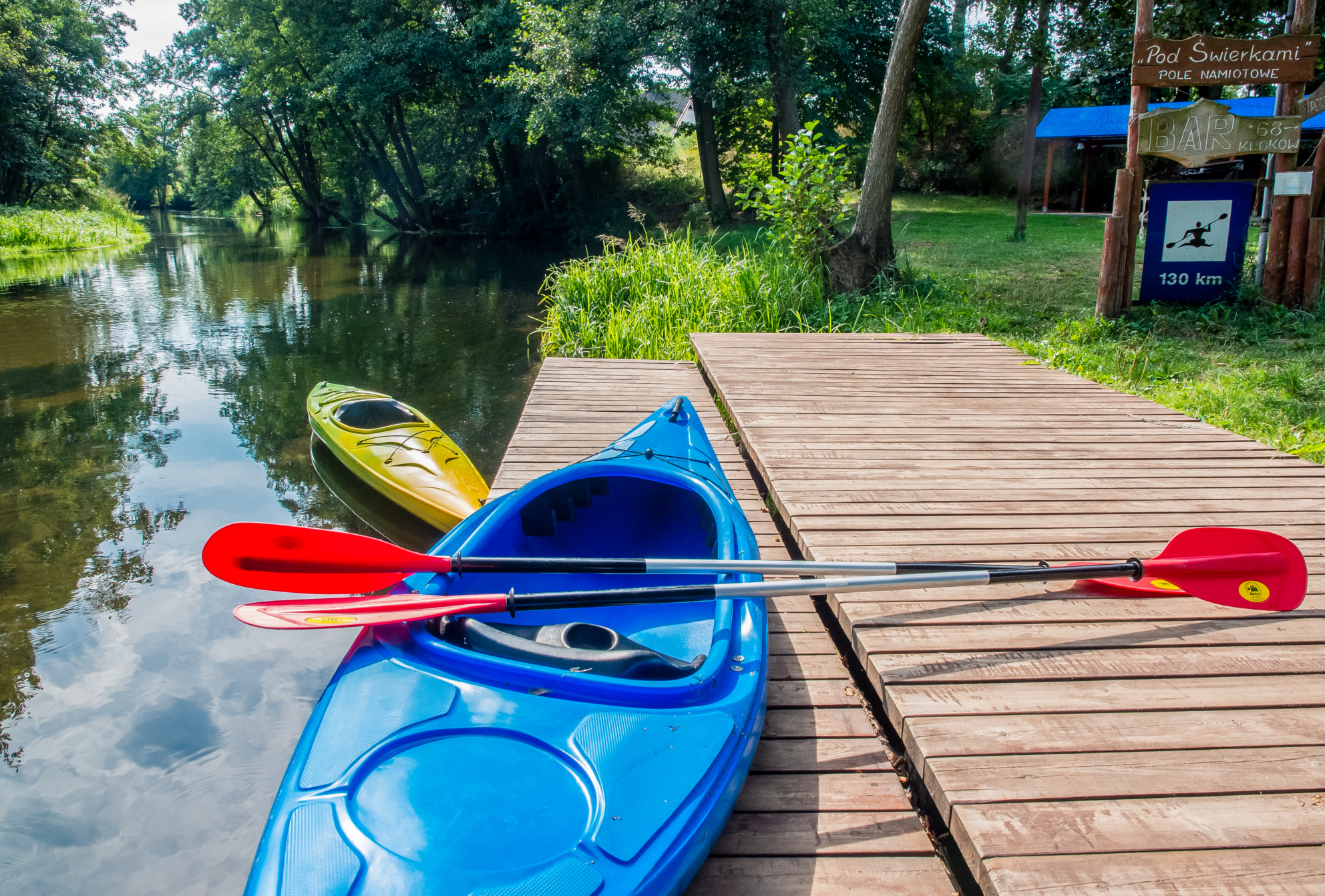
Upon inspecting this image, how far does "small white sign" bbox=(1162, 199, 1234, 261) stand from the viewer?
6.46 m

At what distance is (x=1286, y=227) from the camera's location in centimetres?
630

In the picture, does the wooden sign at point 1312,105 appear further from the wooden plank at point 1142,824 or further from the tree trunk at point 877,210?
the wooden plank at point 1142,824

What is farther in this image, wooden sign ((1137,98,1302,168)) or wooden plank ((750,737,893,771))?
wooden sign ((1137,98,1302,168))

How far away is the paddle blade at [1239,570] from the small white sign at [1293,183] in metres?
5.30

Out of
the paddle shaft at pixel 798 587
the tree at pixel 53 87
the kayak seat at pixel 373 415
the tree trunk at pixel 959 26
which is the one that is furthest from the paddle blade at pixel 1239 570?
the tree at pixel 53 87

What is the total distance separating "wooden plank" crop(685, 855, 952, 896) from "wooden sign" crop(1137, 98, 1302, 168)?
6.28 meters

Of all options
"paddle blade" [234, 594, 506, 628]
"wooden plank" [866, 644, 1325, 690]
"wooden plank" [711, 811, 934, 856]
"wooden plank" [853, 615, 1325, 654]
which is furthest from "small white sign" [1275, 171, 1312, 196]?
"paddle blade" [234, 594, 506, 628]

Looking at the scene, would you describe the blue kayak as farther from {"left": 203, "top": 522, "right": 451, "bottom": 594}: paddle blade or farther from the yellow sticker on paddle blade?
the yellow sticker on paddle blade

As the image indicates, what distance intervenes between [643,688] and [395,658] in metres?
0.60

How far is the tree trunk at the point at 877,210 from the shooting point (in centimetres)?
820

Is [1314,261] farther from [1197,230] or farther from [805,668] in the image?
[805,668]

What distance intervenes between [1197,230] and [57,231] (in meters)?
27.6

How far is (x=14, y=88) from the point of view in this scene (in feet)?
78.2

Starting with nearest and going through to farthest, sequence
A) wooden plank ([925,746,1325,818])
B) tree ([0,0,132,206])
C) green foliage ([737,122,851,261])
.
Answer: wooden plank ([925,746,1325,818])
green foliage ([737,122,851,261])
tree ([0,0,132,206])
